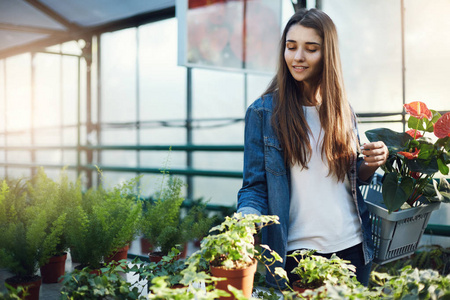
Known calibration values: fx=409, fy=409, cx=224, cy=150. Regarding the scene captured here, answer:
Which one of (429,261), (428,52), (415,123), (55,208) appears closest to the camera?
(415,123)

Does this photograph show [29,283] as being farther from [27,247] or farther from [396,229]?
[396,229]

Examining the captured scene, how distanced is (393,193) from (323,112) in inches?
13.7

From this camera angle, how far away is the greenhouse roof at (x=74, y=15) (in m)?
5.16

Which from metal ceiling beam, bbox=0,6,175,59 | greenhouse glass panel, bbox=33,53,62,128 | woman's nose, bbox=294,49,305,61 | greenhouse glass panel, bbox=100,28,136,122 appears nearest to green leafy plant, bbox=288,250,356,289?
woman's nose, bbox=294,49,305,61

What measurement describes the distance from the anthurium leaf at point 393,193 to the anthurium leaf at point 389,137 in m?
0.11

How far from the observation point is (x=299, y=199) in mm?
1371

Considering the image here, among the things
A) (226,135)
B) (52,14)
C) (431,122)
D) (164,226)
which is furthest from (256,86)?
(431,122)

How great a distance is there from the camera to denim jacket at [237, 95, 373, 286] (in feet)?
4.33

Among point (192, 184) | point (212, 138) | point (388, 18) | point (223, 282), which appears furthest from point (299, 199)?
point (212, 138)

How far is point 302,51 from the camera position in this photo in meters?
1.32

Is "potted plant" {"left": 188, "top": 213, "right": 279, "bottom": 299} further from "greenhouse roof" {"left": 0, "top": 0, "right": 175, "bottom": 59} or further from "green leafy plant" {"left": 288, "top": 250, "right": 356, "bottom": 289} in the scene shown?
"greenhouse roof" {"left": 0, "top": 0, "right": 175, "bottom": 59}

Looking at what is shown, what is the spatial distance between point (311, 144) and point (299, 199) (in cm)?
19

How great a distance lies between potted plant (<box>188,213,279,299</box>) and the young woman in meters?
0.39

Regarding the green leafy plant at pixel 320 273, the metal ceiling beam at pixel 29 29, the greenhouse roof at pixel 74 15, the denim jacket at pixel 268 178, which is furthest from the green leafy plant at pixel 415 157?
the metal ceiling beam at pixel 29 29
